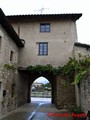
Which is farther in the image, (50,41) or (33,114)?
(50,41)

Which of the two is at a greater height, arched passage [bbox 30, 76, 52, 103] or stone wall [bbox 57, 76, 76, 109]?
stone wall [bbox 57, 76, 76, 109]

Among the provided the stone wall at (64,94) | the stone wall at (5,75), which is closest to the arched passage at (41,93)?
the stone wall at (64,94)

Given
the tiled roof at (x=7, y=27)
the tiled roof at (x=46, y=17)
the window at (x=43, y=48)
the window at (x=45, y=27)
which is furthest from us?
the window at (x=45, y=27)

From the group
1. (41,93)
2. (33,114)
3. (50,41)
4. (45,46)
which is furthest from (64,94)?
(41,93)

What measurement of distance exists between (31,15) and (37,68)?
4.82 metres

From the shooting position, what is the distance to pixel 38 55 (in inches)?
519


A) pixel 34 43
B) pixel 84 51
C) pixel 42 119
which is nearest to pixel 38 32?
pixel 34 43

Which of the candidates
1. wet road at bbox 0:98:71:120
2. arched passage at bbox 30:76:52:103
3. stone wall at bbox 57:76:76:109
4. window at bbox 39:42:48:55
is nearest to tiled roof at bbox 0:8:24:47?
window at bbox 39:42:48:55

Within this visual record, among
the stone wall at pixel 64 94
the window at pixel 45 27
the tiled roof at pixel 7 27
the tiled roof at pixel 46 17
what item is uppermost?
the tiled roof at pixel 46 17

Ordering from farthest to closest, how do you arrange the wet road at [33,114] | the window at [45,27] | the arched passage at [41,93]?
the arched passage at [41,93]
the window at [45,27]
the wet road at [33,114]

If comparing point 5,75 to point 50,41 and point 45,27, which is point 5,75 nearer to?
point 50,41

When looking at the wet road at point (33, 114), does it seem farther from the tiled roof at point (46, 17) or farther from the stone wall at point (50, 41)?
the tiled roof at point (46, 17)

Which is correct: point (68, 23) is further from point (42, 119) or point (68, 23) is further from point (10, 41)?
point (42, 119)

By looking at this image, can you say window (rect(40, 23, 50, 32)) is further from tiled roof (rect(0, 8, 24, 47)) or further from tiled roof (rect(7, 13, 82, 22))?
tiled roof (rect(0, 8, 24, 47))
